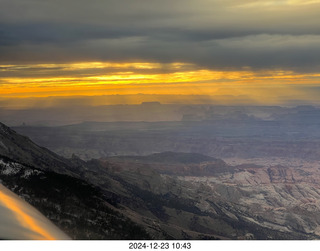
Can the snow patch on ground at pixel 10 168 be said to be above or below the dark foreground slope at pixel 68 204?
above

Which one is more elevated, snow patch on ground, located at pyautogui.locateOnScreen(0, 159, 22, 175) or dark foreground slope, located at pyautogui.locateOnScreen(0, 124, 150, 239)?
snow patch on ground, located at pyautogui.locateOnScreen(0, 159, 22, 175)

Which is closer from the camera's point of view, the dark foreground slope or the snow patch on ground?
the dark foreground slope

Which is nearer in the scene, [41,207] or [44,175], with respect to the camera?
[41,207]

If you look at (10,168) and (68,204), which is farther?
(10,168)

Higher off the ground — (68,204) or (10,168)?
(10,168)

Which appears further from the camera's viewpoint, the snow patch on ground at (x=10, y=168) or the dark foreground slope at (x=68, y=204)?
the snow patch on ground at (x=10, y=168)
